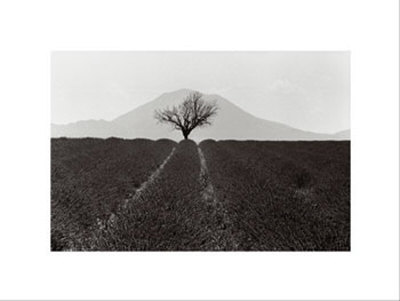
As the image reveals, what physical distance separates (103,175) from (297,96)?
2.16 m

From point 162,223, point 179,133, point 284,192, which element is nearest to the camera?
point 162,223

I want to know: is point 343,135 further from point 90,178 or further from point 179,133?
point 90,178

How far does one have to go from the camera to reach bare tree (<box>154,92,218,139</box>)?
3.54m

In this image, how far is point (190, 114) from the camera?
11.8ft

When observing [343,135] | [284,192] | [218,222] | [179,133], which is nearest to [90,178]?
[179,133]

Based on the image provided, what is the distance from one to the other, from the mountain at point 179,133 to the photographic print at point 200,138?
11 mm

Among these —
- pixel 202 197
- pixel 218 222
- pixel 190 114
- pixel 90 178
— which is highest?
pixel 190 114

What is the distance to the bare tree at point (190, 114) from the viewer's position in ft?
11.6

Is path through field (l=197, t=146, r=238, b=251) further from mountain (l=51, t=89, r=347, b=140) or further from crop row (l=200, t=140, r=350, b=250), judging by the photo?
mountain (l=51, t=89, r=347, b=140)

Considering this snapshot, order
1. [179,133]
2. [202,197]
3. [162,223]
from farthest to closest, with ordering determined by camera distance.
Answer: [179,133] → [202,197] → [162,223]

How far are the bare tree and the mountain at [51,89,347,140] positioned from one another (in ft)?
0.17

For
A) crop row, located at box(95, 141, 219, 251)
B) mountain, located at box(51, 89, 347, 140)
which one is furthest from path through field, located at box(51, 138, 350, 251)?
mountain, located at box(51, 89, 347, 140)

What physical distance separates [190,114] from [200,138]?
314 millimetres

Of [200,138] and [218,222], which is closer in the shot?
[218,222]
